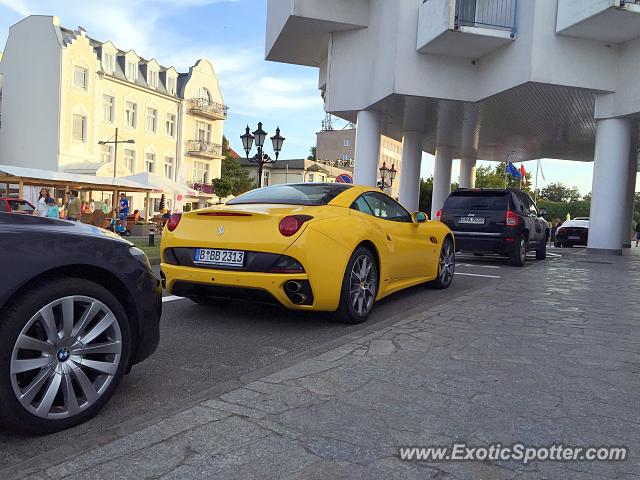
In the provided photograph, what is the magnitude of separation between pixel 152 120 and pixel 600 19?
1377 inches

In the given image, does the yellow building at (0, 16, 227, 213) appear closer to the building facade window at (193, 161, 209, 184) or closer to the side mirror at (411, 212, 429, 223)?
the building facade window at (193, 161, 209, 184)

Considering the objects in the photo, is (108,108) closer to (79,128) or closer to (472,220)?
(79,128)

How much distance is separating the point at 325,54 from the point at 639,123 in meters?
12.0

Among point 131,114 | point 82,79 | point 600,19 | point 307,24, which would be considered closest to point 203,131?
point 131,114

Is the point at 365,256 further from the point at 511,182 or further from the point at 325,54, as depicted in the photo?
the point at 511,182

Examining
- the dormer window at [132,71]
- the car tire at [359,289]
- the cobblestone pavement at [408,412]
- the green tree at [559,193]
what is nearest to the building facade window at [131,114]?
the dormer window at [132,71]

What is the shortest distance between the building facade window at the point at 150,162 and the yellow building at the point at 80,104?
8cm

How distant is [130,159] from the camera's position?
40.9 m

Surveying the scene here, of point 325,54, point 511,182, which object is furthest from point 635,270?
point 511,182

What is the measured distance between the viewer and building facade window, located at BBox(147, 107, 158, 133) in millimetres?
42156

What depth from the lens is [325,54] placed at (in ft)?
75.4

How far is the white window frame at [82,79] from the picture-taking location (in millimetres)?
35656

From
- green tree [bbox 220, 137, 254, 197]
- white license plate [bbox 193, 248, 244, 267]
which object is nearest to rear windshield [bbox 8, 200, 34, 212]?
white license plate [bbox 193, 248, 244, 267]

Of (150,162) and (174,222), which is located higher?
(150,162)
